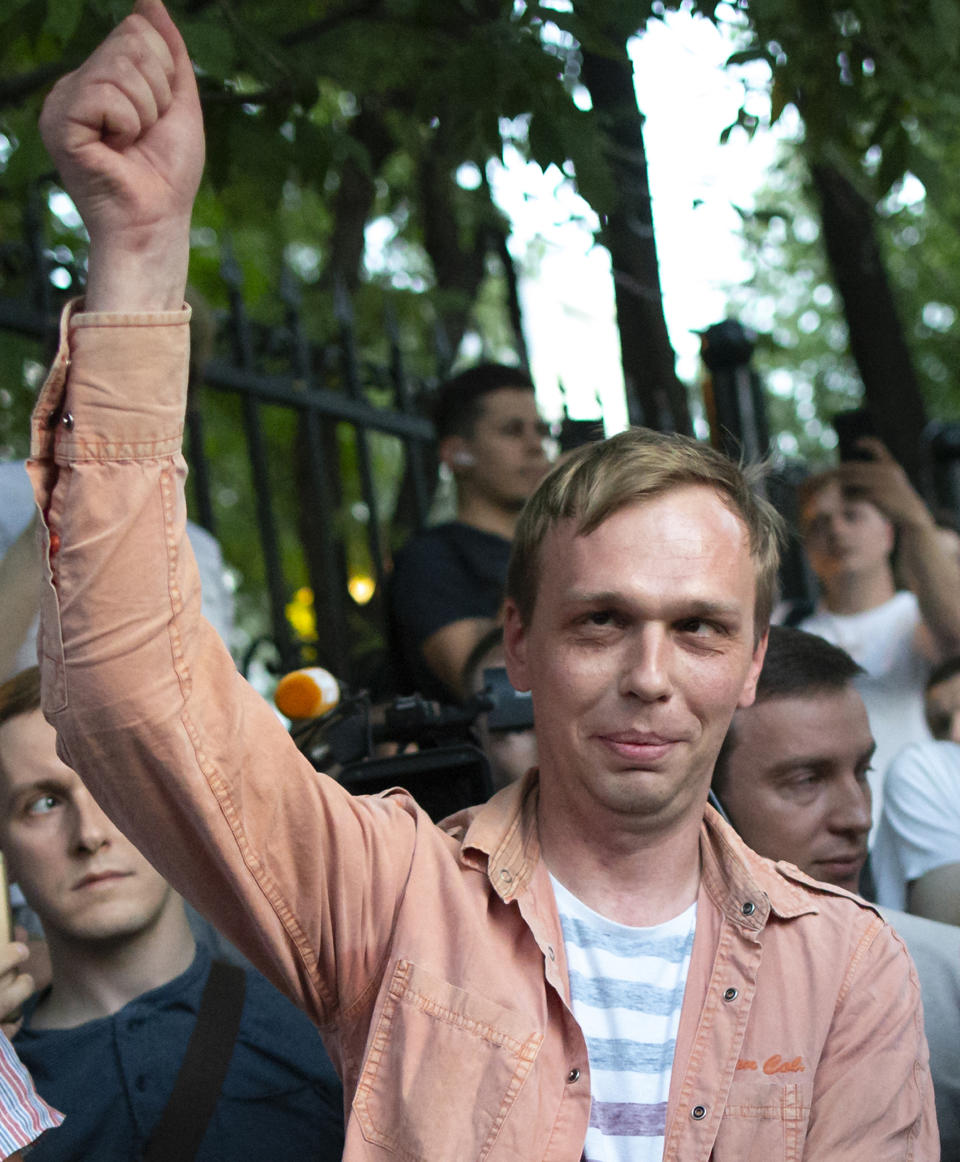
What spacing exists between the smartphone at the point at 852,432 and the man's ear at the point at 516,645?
2350 mm

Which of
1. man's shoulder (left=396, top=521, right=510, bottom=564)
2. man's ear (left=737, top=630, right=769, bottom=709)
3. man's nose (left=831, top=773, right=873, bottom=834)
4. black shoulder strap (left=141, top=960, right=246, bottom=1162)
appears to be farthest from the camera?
man's shoulder (left=396, top=521, right=510, bottom=564)

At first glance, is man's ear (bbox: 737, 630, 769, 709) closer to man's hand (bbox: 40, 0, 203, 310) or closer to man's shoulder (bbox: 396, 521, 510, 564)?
man's hand (bbox: 40, 0, 203, 310)

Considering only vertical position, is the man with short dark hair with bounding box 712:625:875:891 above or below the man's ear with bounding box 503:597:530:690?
below

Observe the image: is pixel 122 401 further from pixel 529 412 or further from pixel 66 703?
pixel 529 412

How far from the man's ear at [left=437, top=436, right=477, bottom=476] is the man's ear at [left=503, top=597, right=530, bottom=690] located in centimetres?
182

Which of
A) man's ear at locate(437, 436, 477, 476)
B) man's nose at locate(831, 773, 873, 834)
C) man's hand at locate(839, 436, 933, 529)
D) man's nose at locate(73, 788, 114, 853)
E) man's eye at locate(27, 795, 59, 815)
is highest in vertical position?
man's ear at locate(437, 436, 477, 476)

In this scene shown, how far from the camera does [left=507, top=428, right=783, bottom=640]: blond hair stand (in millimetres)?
1908

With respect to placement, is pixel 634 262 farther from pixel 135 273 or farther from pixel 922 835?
pixel 135 273

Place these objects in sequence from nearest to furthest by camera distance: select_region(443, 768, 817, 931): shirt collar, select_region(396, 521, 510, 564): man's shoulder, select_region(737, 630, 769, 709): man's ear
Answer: select_region(443, 768, 817, 931): shirt collar < select_region(737, 630, 769, 709): man's ear < select_region(396, 521, 510, 564): man's shoulder

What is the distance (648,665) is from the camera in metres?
1.82

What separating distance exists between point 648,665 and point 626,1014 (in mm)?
457

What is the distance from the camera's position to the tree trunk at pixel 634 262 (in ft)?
11.7

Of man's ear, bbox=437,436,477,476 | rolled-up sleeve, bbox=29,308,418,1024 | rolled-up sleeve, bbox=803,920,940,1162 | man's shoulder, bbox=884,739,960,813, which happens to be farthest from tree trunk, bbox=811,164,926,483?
rolled-up sleeve, bbox=29,308,418,1024

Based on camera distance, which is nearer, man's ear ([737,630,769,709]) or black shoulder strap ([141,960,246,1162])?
man's ear ([737,630,769,709])
